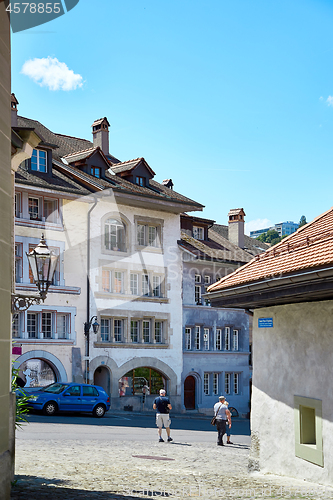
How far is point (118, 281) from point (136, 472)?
27.8m

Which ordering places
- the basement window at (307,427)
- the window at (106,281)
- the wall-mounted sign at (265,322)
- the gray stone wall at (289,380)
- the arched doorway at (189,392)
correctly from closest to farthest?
the gray stone wall at (289,380), the basement window at (307,427), the wall-mounted sign at (265,322), the window at (106,281), the arched doorway at (189,392)

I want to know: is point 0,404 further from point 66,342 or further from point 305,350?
point 66,342

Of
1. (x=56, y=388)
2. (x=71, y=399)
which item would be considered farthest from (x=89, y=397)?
(x=56, y=388)

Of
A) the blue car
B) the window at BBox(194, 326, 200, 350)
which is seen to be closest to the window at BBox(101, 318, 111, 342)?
the window at BBox(194, 326, 200, 350)

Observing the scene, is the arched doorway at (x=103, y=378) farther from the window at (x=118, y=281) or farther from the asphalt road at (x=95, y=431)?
the asphalt road at (x=95, y=431)

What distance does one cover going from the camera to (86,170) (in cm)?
4050

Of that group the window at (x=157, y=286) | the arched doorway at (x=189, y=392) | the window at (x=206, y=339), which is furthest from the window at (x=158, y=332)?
the window at (x=206, y=339)

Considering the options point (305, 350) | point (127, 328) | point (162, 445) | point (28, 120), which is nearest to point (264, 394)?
point (305, 350)

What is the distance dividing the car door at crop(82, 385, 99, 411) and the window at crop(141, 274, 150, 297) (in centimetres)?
1217

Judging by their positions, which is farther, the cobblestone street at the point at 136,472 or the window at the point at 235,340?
the window at the point at 235,340

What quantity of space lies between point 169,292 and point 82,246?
723 cm

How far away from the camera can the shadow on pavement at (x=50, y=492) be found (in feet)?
28.2

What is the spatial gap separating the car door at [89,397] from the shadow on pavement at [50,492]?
19.3 metres

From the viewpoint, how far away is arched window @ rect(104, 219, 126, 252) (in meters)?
39.7
